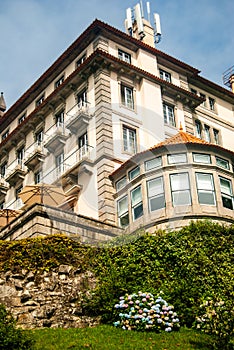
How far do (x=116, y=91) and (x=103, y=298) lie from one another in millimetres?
17248

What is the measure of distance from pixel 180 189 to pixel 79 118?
34.8 feet

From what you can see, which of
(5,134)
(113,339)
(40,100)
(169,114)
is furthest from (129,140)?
(113,339)

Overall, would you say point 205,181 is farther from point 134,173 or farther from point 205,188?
point 134,173

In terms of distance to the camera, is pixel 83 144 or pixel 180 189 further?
pixel 83 144

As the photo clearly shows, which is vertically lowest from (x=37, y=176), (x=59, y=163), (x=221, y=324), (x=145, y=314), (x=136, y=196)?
(x=221, y=324)

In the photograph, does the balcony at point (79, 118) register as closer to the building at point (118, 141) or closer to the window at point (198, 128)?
the building at point (118, 141)

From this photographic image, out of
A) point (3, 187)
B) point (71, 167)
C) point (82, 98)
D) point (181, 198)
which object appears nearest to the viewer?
point (181, 198)

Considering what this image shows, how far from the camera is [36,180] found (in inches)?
1460

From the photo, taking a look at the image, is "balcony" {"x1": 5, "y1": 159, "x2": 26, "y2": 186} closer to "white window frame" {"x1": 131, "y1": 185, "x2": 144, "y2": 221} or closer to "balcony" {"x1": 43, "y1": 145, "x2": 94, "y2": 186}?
"balcony" {"x1": 43, "y1": 145, "x2": 94, "y2": 186}

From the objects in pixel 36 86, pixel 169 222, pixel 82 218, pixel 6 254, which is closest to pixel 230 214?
pixel 169 222

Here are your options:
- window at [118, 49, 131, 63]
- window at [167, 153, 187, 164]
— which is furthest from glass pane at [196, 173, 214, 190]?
window at [118, 49, 131, 63]

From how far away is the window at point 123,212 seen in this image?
2634cm

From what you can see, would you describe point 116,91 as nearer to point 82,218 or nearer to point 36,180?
point 36,180

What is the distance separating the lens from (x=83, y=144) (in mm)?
33188
